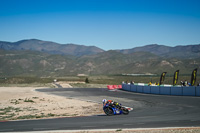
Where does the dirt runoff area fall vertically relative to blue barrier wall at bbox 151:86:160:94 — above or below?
below

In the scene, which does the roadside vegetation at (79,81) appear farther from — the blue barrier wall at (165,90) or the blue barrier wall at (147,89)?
the blue barrier wall at (165,90)

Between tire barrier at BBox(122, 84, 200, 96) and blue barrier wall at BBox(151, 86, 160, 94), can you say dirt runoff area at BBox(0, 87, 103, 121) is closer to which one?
tire barrier at BBox(122, 84, 200, 96)

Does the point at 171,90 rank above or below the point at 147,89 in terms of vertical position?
above

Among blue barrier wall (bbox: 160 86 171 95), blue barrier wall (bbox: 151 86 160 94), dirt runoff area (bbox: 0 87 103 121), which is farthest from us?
blue barrier wall (bbox: 151 86 160 94)

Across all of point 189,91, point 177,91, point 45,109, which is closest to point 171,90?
point 177,91

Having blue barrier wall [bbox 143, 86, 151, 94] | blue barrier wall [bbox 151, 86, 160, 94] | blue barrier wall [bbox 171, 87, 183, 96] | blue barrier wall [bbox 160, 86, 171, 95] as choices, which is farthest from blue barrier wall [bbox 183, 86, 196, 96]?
blue barrier wall [bbox 143, 86, 151, 94]

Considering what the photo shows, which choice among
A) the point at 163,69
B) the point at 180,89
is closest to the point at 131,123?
the point at 180,89

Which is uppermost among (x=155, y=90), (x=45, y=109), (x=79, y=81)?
(x=79, y=81)

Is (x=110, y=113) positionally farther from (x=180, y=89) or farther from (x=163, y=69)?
(x=163, y=69)

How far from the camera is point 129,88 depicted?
189ft

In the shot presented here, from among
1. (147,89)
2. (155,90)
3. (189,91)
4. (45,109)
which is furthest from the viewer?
(147,89)

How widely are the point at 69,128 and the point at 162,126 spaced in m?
6.02

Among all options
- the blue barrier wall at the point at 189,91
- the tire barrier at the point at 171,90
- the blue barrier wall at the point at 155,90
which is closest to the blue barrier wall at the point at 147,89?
the tire barrier at the point at 171,90

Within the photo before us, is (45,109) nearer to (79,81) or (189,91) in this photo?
(189,91)
